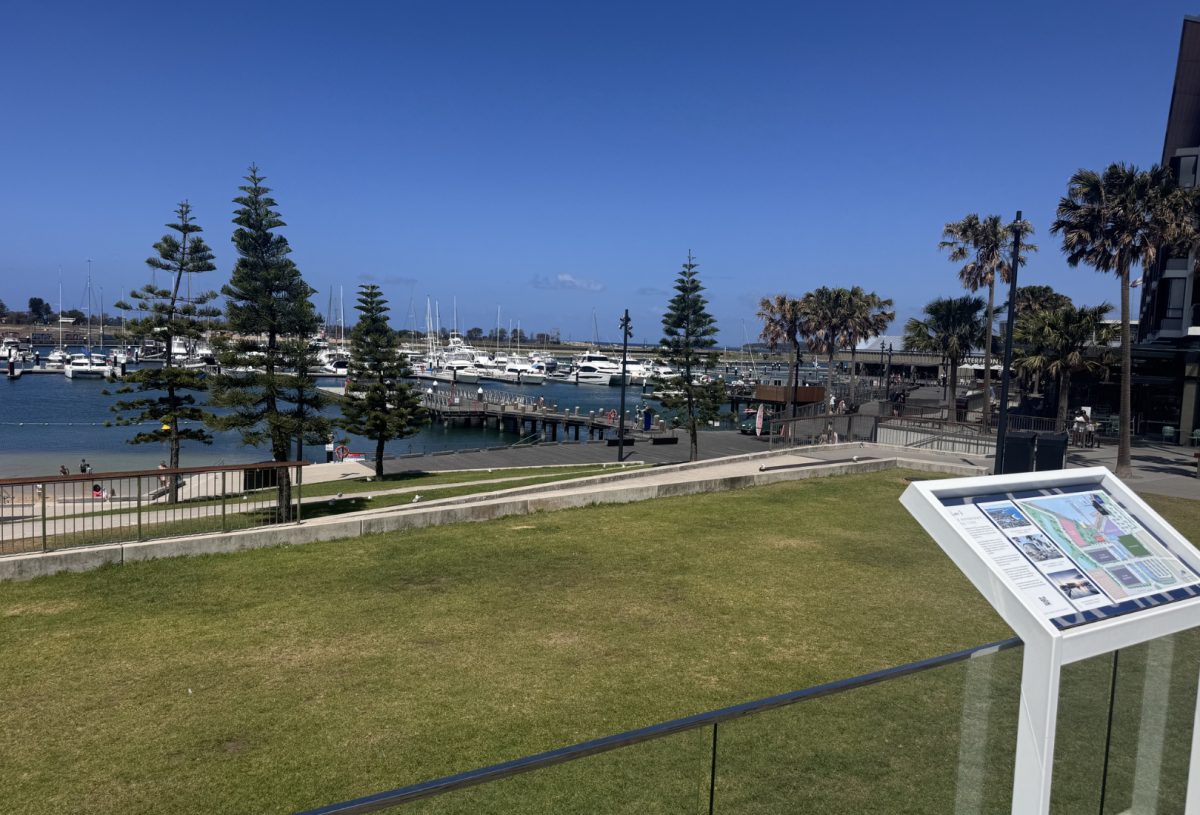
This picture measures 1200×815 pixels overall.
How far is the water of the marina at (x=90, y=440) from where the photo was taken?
41906 millimetres

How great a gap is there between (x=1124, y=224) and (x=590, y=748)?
28.0m

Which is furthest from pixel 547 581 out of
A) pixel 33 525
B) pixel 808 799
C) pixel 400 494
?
pixel 400 494

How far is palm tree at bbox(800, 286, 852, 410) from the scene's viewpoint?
5888 cm

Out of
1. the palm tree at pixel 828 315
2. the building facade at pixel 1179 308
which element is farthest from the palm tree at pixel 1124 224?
the palm tree at pixel 828 315

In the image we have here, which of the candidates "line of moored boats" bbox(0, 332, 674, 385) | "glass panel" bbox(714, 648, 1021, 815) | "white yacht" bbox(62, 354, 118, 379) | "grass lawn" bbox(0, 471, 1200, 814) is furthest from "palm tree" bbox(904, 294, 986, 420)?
"white yacht" bbox(62, 354, 118, 379)

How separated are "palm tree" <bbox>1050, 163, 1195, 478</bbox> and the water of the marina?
113 feet

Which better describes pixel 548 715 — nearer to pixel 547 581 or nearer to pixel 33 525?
pixel 547 581

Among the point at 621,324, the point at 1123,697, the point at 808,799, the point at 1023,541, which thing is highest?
the point at 621,324

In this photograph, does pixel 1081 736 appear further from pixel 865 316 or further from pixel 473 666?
pixel 865 316

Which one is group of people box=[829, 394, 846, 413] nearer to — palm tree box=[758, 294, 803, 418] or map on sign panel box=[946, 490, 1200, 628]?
palm tree box=[758, 294, 803, 418]

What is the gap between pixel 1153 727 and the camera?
13.0 ft

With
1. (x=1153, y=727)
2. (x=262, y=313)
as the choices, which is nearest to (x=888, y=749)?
(x=1153, y=727)

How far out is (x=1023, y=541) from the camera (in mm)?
3537

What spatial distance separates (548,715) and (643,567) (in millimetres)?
4819
